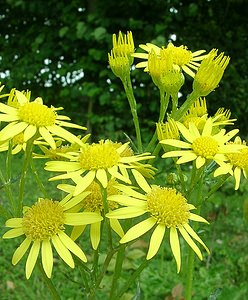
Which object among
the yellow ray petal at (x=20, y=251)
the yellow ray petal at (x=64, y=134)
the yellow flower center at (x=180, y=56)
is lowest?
the yellow ray petal at (x=20, y=251)

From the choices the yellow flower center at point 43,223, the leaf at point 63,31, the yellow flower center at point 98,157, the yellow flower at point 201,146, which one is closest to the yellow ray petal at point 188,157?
the yellow flower at point 201,146

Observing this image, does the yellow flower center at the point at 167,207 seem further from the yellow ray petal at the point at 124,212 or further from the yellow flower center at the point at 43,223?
the yellow flower center at the point at 43,223

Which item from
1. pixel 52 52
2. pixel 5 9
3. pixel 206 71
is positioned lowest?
pixel 206 71

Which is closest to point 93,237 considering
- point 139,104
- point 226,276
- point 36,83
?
point 226,276

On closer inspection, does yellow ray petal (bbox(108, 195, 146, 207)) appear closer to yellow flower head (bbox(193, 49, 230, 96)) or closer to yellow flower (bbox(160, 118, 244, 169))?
yellow flower (bbox(160, 118, 244, 169))

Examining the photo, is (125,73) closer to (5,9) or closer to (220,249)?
(220,249)

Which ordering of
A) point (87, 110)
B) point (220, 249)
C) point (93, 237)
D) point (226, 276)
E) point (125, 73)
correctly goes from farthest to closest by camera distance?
point (87, 110) → point (220, 249) → point (226, 276) → point (125, 73) → point (93, 237)

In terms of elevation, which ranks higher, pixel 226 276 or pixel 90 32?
pixel 90 32

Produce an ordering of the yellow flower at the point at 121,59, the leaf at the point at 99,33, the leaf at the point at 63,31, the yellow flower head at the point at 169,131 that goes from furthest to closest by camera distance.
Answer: the leaf at the point at 63,31
the leaf at the point at 99,33
the yellow flower at the point at 121,59
the yellow flower head at the point at 169,131
